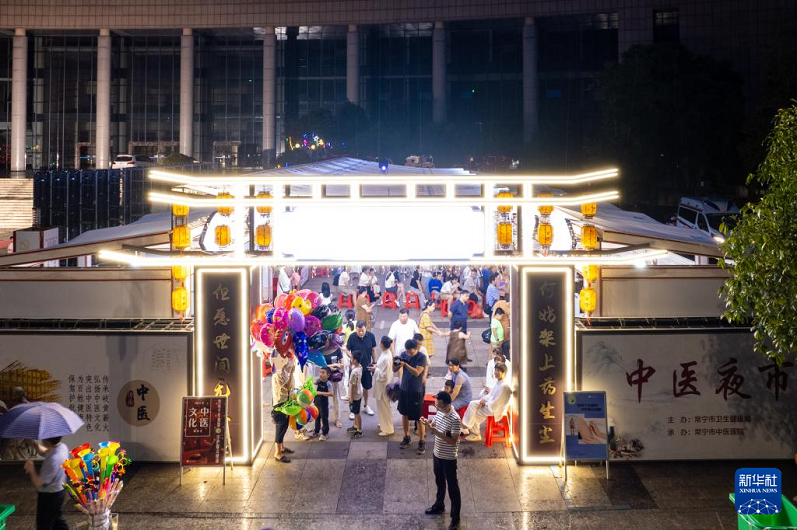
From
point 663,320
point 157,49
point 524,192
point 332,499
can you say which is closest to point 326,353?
point 332,499

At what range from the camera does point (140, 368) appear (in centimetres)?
1302

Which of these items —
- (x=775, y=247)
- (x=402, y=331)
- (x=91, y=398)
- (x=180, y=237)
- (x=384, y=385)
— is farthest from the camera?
(x=402, y=331)

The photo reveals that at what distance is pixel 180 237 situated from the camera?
12.8m

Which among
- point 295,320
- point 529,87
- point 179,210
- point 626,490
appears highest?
point 529,87

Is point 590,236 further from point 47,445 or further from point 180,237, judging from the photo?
point 47,445

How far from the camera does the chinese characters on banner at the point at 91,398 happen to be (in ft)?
42.7

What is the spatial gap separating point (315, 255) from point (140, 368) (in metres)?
3.33

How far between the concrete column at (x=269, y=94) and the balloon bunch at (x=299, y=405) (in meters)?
49.6

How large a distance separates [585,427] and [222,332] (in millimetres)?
5481

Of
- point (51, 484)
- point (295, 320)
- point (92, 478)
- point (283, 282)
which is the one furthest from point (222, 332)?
point (283, 282)

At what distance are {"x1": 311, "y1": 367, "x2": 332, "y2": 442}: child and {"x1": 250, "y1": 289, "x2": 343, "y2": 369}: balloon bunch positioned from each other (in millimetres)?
344

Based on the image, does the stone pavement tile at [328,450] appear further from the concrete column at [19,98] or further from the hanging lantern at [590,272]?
the concrete column at [19,98]

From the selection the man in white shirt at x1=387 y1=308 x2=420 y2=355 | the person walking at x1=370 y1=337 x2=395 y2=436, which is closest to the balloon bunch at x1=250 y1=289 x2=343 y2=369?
the person walking at x1=370 y1=337 x2=395 y2=436

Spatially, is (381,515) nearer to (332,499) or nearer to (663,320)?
(332,499)
